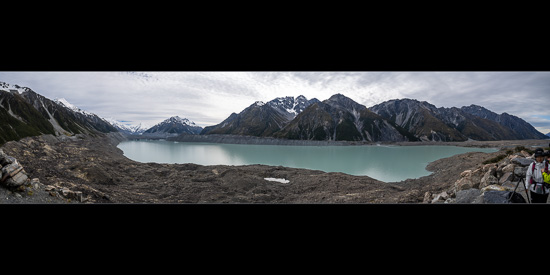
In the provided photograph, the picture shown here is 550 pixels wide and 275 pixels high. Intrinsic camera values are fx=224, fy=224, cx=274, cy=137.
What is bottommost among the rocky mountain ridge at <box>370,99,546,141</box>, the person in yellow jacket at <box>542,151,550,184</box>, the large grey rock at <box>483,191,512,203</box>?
the large grey rock at <box>483,191,512,203</box>

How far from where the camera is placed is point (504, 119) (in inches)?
5017

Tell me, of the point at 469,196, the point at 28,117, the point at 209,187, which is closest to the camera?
the point at 469,196

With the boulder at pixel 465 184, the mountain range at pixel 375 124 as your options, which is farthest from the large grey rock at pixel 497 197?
the mountain range at pixel 375 124

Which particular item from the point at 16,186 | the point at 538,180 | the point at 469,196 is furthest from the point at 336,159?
the point at 16,186

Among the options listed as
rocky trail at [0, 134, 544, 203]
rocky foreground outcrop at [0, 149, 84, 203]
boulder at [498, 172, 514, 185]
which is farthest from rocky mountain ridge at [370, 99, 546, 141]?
rocky foreground outcrop at [0, 149, 84, 203]

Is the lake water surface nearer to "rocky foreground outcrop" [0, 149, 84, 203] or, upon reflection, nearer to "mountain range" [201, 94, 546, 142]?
"rocky foreground outcrop" [0, 149, 84, 203]

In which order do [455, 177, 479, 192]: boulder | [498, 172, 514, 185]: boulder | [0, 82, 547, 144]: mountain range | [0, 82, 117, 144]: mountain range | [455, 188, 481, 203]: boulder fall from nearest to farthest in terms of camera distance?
[455, 188, 481, 203]: boulder < [498, 172, 514, 185]: boulder < [455, 177, 479, 192]: boulder < [0, 82, 117, 144]: mountain range < [0, 82, 547, 144]: mountain range

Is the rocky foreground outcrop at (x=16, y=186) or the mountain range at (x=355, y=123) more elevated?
the mountain range at (x=355, y=123)

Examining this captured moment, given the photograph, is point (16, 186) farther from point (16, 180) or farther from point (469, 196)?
point (469, 196)

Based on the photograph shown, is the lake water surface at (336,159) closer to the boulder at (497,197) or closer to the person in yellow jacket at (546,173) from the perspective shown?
the boulder at (497,197)
